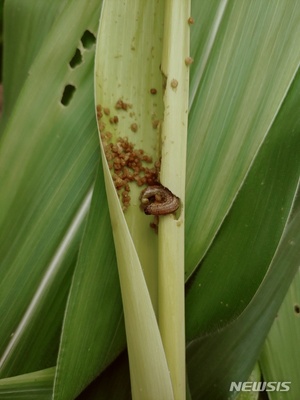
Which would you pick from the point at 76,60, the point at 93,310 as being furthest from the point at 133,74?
the point at 93,310

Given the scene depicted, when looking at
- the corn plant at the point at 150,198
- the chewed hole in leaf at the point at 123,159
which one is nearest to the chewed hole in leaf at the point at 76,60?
the corn plant at the point at 150,198

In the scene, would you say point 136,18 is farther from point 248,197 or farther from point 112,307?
point 112,307

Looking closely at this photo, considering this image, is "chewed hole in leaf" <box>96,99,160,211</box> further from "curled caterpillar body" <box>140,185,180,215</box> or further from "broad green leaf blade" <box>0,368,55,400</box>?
"broad green leaf blade" <box>0,368,55,400</box>

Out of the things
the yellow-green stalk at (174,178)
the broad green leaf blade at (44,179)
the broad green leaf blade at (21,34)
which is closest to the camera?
the yellow-green stalk at (174,178)

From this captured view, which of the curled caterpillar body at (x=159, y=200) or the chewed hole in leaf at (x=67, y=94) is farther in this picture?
the chewed hole in leaf at (x=67, y=94)

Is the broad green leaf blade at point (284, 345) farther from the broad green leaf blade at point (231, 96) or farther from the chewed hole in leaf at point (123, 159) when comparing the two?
the chewed hole in leaf at point (123, 159)

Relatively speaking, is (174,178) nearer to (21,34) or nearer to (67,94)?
(67,94)

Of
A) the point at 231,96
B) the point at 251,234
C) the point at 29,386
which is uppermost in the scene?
the point at 231,96
